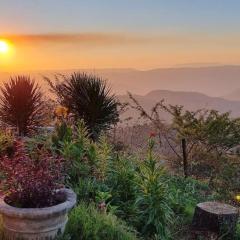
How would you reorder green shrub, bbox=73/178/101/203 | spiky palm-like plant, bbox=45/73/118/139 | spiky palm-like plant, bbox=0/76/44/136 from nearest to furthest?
1. green shrub, bbox=73/178/101/203
2. spiky palm-like plant, bbox=45/73/118/139
3. spiky palm-like plant, bbox=0/76/44/136

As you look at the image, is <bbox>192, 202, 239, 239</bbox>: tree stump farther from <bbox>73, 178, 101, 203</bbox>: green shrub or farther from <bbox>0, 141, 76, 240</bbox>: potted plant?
<bbox>0, 141, 76, 240</bbox>: potted plant

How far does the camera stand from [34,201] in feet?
15.4

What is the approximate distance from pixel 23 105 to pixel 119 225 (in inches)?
262

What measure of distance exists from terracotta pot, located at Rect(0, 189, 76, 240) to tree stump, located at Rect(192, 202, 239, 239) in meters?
2.51

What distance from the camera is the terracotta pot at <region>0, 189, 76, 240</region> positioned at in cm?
439

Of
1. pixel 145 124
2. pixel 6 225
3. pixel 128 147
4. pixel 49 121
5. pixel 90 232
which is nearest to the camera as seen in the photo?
pixel 6 225

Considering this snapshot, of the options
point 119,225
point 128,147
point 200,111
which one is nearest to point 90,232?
point 119,225

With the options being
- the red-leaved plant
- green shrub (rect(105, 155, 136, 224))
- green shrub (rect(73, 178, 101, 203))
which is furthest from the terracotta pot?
green shrub (rect(105, 155, 136, 224))

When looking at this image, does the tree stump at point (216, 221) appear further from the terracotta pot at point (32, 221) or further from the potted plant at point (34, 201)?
the terracotta pot at point (32, 221)

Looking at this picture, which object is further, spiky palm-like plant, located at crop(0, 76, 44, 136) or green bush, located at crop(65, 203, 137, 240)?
spiky palm-like plant, located at crop(0, 76, 44, 136)

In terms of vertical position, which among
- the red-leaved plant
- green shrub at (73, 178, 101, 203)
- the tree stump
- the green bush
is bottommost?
the tree stump

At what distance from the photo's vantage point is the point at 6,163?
16.6 ft

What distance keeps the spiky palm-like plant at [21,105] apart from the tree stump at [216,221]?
5619 mm

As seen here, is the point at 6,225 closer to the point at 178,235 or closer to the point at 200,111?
the point at 178,235
